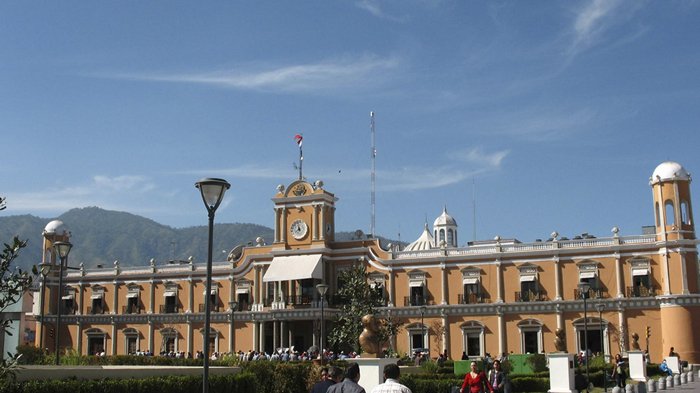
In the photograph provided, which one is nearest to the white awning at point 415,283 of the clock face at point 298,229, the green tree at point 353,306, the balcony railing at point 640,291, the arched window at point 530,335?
the green tree at point 353,306

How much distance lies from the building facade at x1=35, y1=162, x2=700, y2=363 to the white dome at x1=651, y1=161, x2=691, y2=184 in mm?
80

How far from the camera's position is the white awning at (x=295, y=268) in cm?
5225

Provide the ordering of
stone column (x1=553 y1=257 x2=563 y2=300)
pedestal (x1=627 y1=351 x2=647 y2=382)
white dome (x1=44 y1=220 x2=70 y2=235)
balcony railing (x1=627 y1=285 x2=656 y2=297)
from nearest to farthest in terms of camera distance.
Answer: pedestal (x1=627 y1=351 x2=647 y2=382)
balcony railing (x1=627 y1=285 x2=656 y2=297)
stone column (x1=553 y1=257 x2=563 y2=300)
white dome (x1=44 y1=220 x2=70 y2=235)

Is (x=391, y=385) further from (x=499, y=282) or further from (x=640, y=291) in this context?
(x=499, y=282)

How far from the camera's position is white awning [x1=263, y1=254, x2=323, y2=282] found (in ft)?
171

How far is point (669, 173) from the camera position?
155 feet

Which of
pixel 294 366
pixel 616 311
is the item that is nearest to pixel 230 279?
pixel 616 311

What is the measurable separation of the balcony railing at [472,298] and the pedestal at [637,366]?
1604 cm

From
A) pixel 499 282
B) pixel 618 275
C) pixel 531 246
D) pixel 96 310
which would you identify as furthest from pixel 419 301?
pixel 96 310

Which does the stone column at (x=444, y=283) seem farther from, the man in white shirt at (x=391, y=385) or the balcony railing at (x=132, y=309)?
the man in white shirt at (x=391, y=385)

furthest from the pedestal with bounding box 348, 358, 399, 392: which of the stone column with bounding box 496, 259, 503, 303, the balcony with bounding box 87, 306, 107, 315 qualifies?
the balcony with bounding box 87, 306, 107, 315

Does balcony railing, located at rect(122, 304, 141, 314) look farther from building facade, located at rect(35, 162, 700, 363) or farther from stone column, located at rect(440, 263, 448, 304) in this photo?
stone column, located at rect(440, 263, 448, 304)

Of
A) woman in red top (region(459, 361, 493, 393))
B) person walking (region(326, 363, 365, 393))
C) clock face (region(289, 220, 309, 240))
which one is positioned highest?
clock face (region(289, 220, 309, 240))

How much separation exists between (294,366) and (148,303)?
37.5 meters
